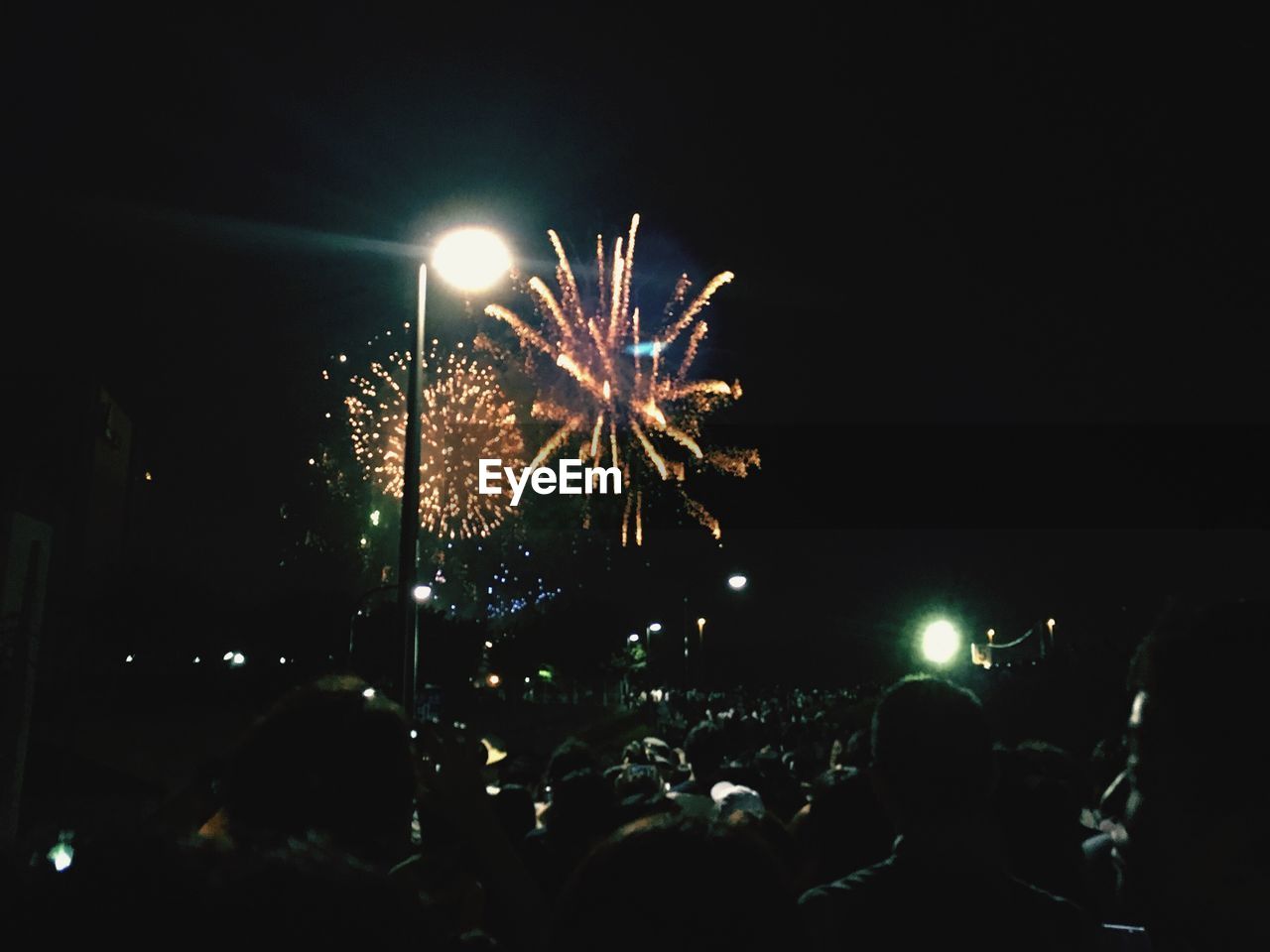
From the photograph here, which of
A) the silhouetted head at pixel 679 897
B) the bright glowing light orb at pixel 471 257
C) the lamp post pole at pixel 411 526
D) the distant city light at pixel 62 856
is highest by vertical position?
the bright glowing light orb at pixel 471 257

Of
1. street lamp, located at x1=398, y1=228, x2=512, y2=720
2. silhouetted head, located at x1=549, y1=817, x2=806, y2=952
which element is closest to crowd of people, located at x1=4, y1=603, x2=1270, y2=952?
silhouetted head, located at x1=549, y1=817, x2=806, y2=952

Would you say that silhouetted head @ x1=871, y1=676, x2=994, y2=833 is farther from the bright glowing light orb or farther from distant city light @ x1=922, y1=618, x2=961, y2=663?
distant city light @ x1=922, y1=618, x2=961, y2=663

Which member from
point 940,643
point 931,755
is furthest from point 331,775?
point 940,643

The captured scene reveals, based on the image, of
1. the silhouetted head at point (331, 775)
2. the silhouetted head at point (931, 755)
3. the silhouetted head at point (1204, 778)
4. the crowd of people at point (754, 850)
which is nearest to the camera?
the crowd of people at point (754, 850)

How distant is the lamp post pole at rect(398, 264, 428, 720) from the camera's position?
10.2m

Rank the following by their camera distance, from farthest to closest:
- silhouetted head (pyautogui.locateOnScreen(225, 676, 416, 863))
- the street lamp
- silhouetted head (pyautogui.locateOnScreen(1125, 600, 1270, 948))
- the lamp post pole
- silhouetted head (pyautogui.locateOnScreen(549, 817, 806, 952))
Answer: the street lamp < the lamp post pole < silhouetted head (pyautogui.locateOnScreen(225, 676, 416, 863)) < silhouetted head (pyautogui.locateOnScreen(1125, 600, 1270, 948)) < silhouetted head (pyautogui.locateOnScreen(549, 817, 806, 952))

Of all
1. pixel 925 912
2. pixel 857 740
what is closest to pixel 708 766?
pixel 857 740

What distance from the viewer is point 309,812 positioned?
2705mm

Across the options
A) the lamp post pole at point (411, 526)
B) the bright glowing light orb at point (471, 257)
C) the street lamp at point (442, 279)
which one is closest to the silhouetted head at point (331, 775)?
the lamp post pole at point (411, 526)

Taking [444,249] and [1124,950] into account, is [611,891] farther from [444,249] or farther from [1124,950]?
[444,249]

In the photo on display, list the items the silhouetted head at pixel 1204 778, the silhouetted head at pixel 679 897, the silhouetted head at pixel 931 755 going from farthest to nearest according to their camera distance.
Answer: the silhouetted head at pixel 931 755 → the silhouetted head at pixel 1204 778 → the silhouetted head at pixel 679 897

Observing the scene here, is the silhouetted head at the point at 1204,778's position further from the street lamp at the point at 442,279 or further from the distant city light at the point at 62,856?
the street lamp at the point at 442,279

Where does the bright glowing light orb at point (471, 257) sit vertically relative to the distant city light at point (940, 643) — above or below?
above

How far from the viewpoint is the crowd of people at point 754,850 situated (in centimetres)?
119
